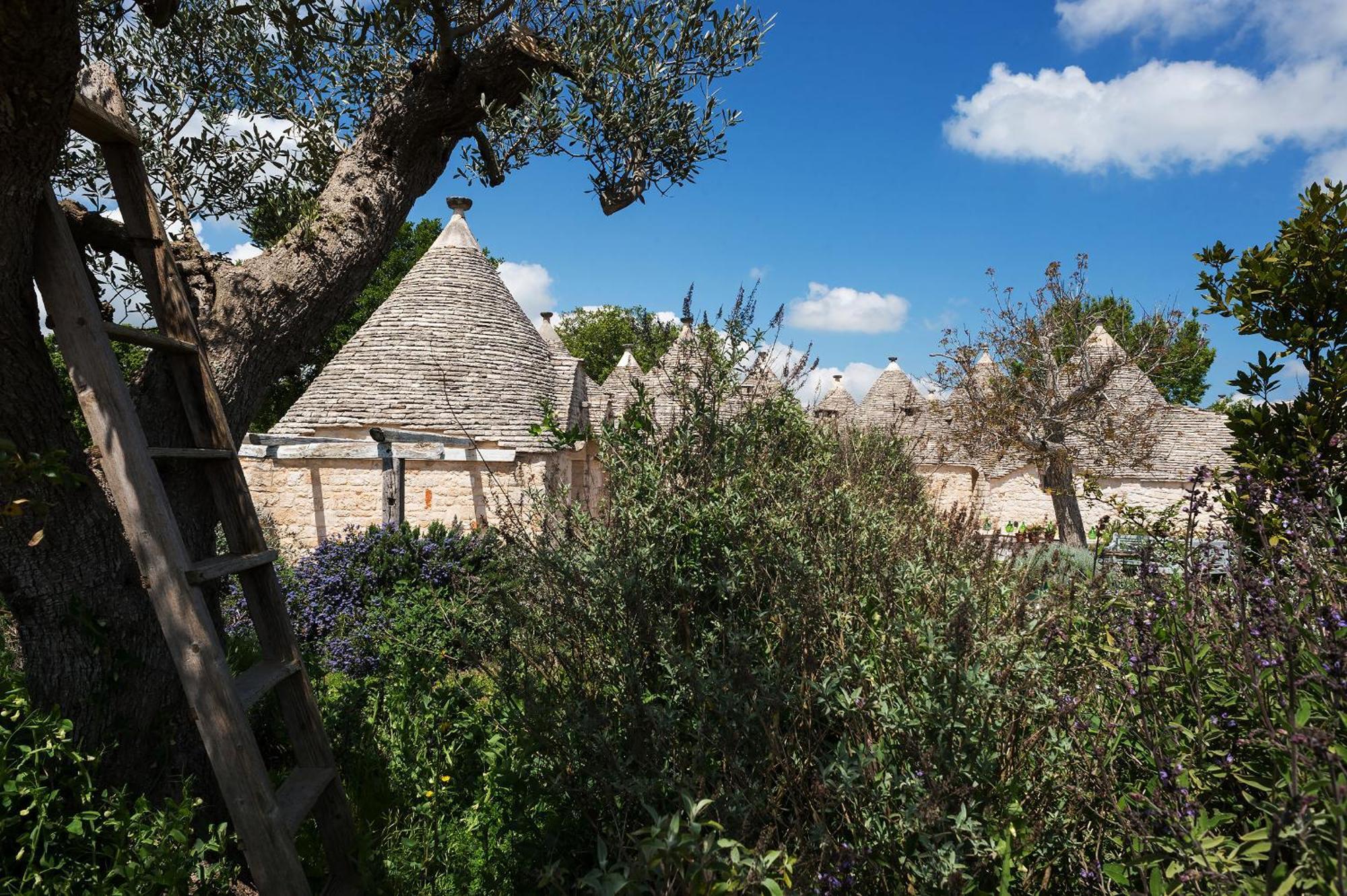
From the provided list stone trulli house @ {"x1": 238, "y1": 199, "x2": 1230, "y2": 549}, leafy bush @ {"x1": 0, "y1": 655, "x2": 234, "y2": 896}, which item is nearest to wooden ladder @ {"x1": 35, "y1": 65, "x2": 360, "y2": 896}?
leafy bush @ {"x1": 0, "y1": 655, "x2": 234, "y2": 896}

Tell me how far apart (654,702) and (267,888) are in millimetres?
1663

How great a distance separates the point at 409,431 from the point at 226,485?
9.38m

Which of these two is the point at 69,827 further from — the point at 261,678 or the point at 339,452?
the point at 339,452

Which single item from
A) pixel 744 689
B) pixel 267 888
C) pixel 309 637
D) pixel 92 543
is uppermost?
pixel 92 543

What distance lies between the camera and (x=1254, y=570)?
3.00m

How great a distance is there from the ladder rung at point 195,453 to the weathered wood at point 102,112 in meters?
1.36

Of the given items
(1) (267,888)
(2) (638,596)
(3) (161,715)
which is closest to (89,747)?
(3) (161,715)

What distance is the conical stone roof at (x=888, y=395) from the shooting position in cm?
2550

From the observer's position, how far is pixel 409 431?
12.5m

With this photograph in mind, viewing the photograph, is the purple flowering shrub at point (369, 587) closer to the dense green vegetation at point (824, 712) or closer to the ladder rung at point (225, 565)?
the dense green vegetation at point (824, 712)

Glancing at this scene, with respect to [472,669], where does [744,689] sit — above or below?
above

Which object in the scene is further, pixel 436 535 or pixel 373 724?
pixel 436 535

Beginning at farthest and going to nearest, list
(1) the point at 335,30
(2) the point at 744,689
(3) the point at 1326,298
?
1. (3) the point at 1326,298
2. (1) the point at 335,30
3. (2) the point at 744,689

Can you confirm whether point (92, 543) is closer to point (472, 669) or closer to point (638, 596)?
point (638, 596)
